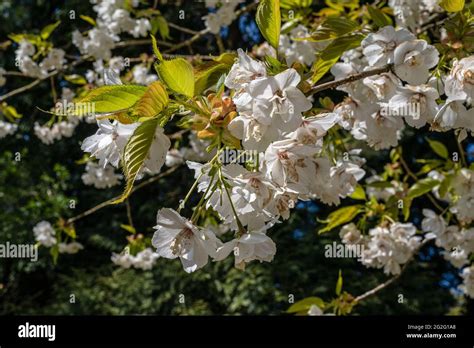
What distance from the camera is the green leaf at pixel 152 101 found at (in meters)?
0.72

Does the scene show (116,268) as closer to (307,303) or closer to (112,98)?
(307,303)

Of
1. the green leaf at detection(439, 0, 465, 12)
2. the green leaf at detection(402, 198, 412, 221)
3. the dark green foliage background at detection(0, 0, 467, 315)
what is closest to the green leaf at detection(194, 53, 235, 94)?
the green leaf at detection(439, 0, 465, 12)

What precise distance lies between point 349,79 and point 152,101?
0.30m

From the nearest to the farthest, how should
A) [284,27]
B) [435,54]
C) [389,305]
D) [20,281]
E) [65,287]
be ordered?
[435,54], [284,27], [389,305], [65,287], [20,281]

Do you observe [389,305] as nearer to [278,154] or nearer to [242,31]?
[242,31]

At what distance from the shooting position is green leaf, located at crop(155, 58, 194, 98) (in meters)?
0.74

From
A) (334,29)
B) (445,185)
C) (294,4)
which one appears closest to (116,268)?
(294,4)

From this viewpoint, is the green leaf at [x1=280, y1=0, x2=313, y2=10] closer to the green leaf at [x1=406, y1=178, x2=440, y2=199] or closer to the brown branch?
the green leaf at [x1=406, y1=178, x2=440, y2=199]

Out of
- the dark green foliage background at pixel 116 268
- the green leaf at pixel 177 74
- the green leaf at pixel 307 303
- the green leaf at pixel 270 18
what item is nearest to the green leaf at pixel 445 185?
the green leaf at pixel 307 303

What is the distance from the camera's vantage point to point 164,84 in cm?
75

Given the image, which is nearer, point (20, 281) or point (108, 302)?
point (108, 302)

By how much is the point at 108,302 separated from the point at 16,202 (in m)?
1.40

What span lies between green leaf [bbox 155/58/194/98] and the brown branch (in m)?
0.16

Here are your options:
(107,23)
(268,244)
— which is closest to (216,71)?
(268,244)
